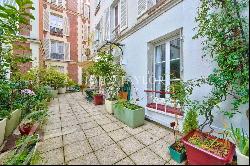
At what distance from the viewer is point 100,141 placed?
352 centimetres

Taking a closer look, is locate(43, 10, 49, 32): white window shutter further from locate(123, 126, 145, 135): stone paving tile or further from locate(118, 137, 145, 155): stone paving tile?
locate(118, 137, 145, 155): stone paving tile

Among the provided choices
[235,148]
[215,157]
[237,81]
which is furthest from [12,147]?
[237,81]

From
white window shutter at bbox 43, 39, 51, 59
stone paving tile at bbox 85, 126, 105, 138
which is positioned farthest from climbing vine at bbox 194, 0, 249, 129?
white window shutter at bbox 43, 39, 51, 59

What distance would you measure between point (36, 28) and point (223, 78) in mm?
13128

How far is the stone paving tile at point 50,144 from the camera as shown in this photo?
319 cm

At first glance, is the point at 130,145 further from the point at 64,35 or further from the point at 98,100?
the point at 64,35

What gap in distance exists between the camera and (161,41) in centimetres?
504

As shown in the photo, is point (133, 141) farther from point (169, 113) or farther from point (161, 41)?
point (161, 41)

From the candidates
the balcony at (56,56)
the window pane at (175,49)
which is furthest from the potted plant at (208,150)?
the balcony at (56,56)

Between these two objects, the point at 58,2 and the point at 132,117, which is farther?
the point at 58,2

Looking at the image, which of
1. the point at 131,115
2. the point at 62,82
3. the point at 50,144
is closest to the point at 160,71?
the point at 131,115

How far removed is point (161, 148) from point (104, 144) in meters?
1.14

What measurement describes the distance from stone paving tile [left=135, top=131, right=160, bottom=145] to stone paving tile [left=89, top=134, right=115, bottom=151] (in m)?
0.63

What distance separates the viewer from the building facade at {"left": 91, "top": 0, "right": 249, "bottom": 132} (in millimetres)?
3629
